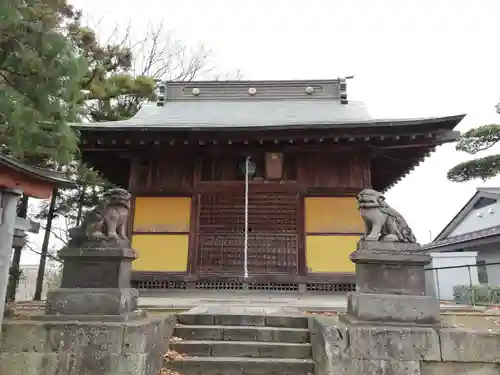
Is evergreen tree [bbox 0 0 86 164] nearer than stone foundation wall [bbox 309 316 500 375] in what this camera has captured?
No

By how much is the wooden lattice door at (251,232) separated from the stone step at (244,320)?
10.9 ft

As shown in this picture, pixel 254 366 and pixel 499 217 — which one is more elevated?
pixel 499 217

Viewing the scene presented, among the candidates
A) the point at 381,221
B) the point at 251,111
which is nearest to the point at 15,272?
the point at 381,221

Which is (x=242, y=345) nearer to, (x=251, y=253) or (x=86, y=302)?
(x=86, y=302)

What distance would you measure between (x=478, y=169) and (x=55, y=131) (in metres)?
11.7

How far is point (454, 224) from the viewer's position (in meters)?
22.6

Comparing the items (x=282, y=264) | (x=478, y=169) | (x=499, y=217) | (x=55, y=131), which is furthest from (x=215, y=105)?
(x=499, y=217)

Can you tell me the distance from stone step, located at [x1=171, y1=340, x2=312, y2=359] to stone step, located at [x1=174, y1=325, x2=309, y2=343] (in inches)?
3.9

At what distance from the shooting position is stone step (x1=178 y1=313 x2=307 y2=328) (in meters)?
4.59

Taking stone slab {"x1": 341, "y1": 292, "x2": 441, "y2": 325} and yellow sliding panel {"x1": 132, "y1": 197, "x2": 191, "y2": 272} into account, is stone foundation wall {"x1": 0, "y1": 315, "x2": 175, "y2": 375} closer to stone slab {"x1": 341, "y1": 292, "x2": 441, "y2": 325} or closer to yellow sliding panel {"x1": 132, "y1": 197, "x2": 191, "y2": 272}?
stone slab {"x1": 341, "y1": 292, "x2": 441, "y2": 325}

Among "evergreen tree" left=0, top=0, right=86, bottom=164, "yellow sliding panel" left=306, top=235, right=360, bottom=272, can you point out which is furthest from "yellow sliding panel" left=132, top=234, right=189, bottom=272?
"evergreen tree" left=0, top=0, right=86, bottom=164

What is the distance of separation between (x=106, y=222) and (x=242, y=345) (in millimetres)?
1960

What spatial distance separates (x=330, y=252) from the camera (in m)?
8.09

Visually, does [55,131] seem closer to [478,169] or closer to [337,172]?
[337,172]
